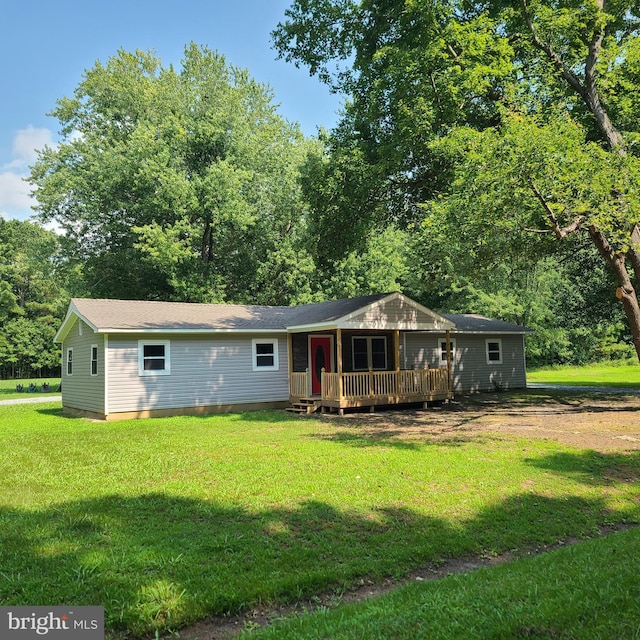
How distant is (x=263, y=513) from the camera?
5.32 meters

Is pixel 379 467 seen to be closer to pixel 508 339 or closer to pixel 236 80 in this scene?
pixel 508 339

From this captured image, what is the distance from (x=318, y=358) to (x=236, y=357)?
3025 millimetres

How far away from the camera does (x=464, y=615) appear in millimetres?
3014

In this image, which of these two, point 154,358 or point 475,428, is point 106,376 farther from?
point 475,428

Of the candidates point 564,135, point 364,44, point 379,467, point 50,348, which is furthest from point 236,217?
point 50,348

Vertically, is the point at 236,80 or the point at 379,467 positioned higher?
the point at 236,80

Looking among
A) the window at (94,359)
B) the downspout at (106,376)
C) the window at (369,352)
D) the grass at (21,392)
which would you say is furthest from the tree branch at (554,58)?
the grass at (21,392)

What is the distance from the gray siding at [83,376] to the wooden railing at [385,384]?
6.58 meters

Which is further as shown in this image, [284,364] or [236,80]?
[236,80]

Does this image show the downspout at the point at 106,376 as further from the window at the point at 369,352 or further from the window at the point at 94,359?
the window at the point at 369,352

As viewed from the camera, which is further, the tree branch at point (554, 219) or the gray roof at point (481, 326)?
the gray roof at point (481, 326)

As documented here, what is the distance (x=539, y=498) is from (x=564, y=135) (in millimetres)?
7429

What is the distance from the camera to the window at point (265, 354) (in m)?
16.4

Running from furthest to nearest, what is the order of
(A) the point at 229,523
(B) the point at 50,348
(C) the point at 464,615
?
(B) the point at 50,348, (A) the point at 229,523, (C) the point at 464,615
